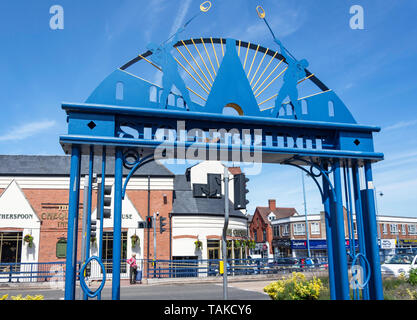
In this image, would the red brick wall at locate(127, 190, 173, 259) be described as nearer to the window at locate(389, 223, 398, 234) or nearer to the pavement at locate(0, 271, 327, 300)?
the pavement at locate(0, 271, 327, 300)

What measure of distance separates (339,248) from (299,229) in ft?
150

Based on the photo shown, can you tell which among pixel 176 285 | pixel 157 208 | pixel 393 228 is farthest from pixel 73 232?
pixel 393 228

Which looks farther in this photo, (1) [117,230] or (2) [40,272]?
(2) [40,272]

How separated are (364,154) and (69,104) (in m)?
5.69

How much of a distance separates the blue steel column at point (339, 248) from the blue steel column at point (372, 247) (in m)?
0.52

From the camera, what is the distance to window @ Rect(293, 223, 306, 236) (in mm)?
51000

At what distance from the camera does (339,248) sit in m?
7.42

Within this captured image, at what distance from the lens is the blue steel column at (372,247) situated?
732cm

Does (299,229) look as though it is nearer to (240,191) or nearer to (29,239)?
(29,239)

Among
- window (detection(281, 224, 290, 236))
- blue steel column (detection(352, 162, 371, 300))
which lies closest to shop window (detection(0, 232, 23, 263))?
blue steel column (detection(352, 162, 371, 300))

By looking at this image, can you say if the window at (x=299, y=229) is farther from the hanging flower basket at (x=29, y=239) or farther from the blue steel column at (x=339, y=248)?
the blue steel column at (x=339, y=248)

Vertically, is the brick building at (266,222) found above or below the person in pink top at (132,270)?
above

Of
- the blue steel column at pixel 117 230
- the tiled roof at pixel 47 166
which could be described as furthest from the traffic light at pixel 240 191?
the tiled roof at pixel 47 166
